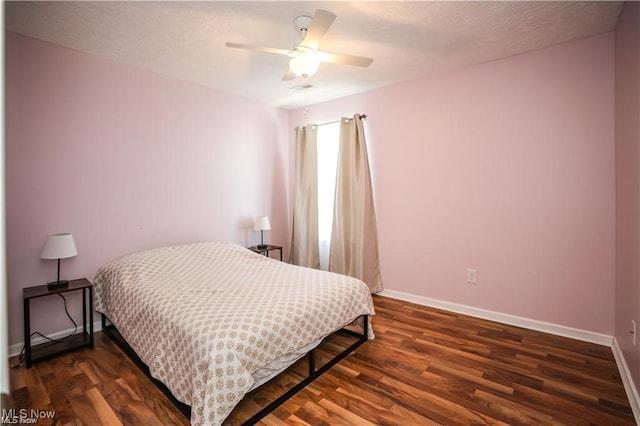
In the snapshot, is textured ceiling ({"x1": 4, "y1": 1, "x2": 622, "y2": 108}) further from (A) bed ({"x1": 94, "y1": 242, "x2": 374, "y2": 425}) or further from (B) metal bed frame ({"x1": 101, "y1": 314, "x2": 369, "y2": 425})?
(B) metal bed frame ({"x1": 101, "y1": 314, "x2": 369, "y2": 425})

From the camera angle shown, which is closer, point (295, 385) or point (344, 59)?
point (295, 385)

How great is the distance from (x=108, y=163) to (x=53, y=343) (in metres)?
1.51

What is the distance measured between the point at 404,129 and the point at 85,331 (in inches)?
137

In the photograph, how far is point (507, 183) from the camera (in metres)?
2.80

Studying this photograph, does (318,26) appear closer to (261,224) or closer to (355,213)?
(355,213)

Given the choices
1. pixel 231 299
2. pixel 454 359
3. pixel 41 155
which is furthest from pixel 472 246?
pixel 41 155

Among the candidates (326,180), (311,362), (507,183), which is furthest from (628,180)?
(326,180)

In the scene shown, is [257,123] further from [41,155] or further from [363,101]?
[41,155]

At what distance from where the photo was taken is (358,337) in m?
2.59

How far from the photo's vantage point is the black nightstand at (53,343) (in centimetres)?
217

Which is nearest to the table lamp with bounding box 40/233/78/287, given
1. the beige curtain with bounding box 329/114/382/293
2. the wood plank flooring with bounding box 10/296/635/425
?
the wood plank flooring with bounding box 10/296/635/425

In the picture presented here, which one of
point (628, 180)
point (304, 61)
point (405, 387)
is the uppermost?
point (304, 61)

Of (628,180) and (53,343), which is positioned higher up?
(628,180)

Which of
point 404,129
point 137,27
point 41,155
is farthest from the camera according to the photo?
point 404,129
